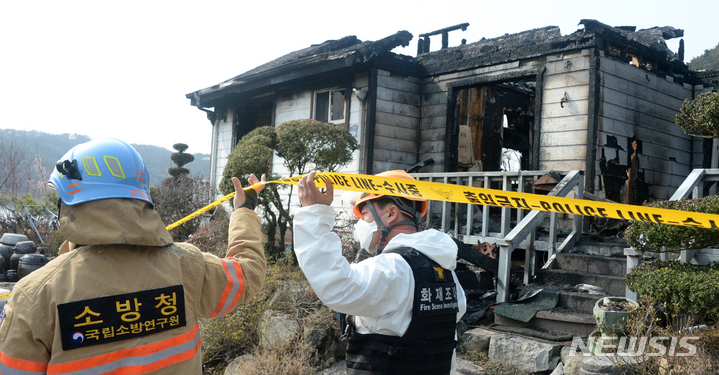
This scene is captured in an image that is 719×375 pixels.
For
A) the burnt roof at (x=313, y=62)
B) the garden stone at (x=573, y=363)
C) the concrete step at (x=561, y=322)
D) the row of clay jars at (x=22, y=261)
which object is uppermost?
the burnt roof at (x=313, y=62)

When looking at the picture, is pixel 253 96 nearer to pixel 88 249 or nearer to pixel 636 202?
pixel 636 202

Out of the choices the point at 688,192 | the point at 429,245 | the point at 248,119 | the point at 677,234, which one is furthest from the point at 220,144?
the point at 429,245

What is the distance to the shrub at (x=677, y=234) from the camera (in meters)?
4.23

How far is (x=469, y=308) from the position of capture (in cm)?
606

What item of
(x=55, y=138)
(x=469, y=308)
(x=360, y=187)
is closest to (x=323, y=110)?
(x=469, y=308)

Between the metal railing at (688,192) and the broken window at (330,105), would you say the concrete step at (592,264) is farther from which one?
the broken window at (330,105)

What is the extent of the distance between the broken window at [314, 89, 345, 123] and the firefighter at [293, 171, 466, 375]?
8.86 metres

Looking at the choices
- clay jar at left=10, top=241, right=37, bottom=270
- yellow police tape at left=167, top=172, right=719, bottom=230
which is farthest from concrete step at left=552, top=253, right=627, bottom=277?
clay jar at left=10, top=241, right=37, bottom=270

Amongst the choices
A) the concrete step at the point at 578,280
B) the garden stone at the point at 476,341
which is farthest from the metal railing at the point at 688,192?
the garden stone at the point at 476,341

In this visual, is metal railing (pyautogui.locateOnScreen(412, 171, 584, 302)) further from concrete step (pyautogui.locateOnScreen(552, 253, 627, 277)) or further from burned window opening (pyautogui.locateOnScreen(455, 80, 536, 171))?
burned window opening (pyautogui.locateOnScreen(455, 80, 536, 171))

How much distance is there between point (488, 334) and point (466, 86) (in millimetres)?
6163

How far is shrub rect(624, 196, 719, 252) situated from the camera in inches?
167

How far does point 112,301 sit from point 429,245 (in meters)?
1.26

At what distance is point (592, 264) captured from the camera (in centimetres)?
654
